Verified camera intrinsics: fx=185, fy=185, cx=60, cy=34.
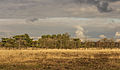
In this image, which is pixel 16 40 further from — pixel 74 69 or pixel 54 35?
pixel 74 69

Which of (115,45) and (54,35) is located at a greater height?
(54,35)

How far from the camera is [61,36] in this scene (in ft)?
227

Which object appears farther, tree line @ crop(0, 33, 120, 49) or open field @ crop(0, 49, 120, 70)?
tree line @ crop(0, 33, 120, 49)

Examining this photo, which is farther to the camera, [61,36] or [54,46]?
[61,36]

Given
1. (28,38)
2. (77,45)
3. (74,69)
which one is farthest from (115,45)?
(74,69)

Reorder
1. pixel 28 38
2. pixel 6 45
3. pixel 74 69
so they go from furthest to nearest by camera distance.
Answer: pixel 28 38, pixel 6 45, pixel 74 69

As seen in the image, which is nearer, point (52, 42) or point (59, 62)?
point (59, 62)

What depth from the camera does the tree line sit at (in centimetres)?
6294

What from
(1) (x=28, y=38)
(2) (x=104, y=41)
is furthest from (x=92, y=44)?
(1) (x=28, y=38)

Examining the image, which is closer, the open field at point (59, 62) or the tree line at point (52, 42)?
the open field at point (59, 62)

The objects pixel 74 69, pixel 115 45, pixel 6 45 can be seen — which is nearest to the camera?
pixel 74 69

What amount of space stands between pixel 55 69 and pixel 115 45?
6136 centimetres

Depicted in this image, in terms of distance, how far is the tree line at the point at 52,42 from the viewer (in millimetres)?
62938

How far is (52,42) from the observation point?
6303cm
